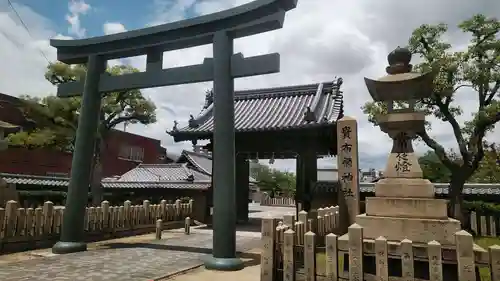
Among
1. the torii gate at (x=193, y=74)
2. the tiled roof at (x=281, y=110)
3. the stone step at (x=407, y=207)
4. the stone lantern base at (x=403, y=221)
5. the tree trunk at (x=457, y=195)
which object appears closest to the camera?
the stone lantern base at (x=403, y=221)

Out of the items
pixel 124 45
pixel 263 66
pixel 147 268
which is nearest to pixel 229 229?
pixel 147 268

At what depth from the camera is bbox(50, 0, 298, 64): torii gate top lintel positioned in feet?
28.8

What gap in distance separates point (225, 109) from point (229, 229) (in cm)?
295

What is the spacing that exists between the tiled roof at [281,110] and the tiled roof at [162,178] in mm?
4233

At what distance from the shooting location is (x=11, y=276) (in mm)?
7391

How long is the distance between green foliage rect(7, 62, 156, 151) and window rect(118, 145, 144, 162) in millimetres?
17072

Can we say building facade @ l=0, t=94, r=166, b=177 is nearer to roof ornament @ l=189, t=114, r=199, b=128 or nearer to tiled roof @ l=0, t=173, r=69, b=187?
tiled roof @ l=0, t=173, r=69, b=187

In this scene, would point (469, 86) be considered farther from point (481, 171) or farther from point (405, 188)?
point (481, 171)

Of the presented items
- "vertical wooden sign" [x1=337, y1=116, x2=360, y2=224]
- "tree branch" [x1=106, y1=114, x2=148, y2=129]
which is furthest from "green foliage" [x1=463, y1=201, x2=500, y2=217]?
"tree branch" [x1=106, y1=114, x2=148, y2=129]

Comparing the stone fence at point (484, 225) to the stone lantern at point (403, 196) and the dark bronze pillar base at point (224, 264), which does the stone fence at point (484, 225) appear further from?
the dark bronze pillar base at point (224, 264)

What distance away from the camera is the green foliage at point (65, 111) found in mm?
20750

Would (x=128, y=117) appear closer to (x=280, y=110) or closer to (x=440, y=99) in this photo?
(x=280, y=110)

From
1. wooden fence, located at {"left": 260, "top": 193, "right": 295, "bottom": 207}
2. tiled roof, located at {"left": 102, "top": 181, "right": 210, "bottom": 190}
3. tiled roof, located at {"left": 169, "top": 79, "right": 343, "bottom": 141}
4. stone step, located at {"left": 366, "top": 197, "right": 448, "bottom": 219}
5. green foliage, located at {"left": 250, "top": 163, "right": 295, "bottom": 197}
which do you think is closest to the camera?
stone step, located at {"left": 366, "top": 197, "right": 448, "bottom": 219}

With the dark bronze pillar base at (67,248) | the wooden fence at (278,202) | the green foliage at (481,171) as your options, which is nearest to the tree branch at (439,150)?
the dark bronze pillar base at (67,248)
